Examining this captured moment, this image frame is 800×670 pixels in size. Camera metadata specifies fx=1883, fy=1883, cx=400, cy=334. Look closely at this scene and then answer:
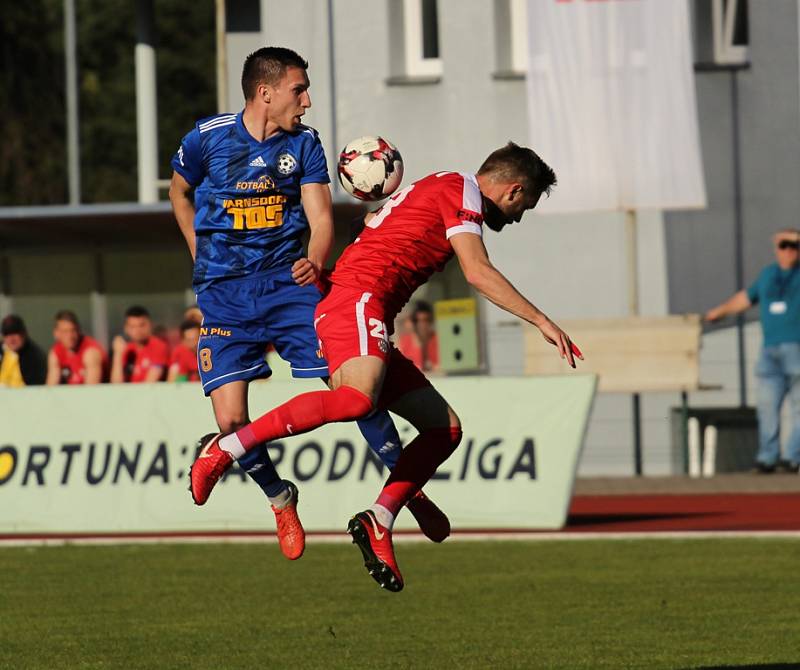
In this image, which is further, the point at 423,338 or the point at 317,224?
the point at 423,338

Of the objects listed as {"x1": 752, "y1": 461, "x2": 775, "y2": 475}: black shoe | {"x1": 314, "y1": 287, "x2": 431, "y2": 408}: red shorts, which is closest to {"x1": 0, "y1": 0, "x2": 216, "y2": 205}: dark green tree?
{"x1": 752, "y1": 461, "x2": 775, "y2": 475}: black shoe

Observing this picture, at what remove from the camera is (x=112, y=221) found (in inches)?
841

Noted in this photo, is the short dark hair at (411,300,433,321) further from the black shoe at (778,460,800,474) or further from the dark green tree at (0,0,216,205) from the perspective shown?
the dark green tree at (0,0,216,205)

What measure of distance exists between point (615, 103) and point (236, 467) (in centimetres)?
593

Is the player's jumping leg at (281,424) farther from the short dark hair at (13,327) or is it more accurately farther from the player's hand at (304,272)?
the short dark hair at (13,327)

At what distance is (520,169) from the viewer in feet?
26.7

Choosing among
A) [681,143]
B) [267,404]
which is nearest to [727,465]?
[681,143]

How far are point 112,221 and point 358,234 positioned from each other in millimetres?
13271

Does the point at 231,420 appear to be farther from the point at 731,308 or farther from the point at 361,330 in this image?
the point at 731,308

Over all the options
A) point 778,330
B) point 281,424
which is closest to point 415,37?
point 778,330

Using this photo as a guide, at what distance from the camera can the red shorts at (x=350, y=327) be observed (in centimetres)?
799

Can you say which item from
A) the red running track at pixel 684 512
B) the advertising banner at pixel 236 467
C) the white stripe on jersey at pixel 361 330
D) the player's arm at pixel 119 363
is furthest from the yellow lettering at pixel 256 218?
the player's arm at pixel 119 363

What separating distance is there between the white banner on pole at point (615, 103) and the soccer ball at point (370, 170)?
9.85 metres

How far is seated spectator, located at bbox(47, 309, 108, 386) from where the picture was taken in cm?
1758
